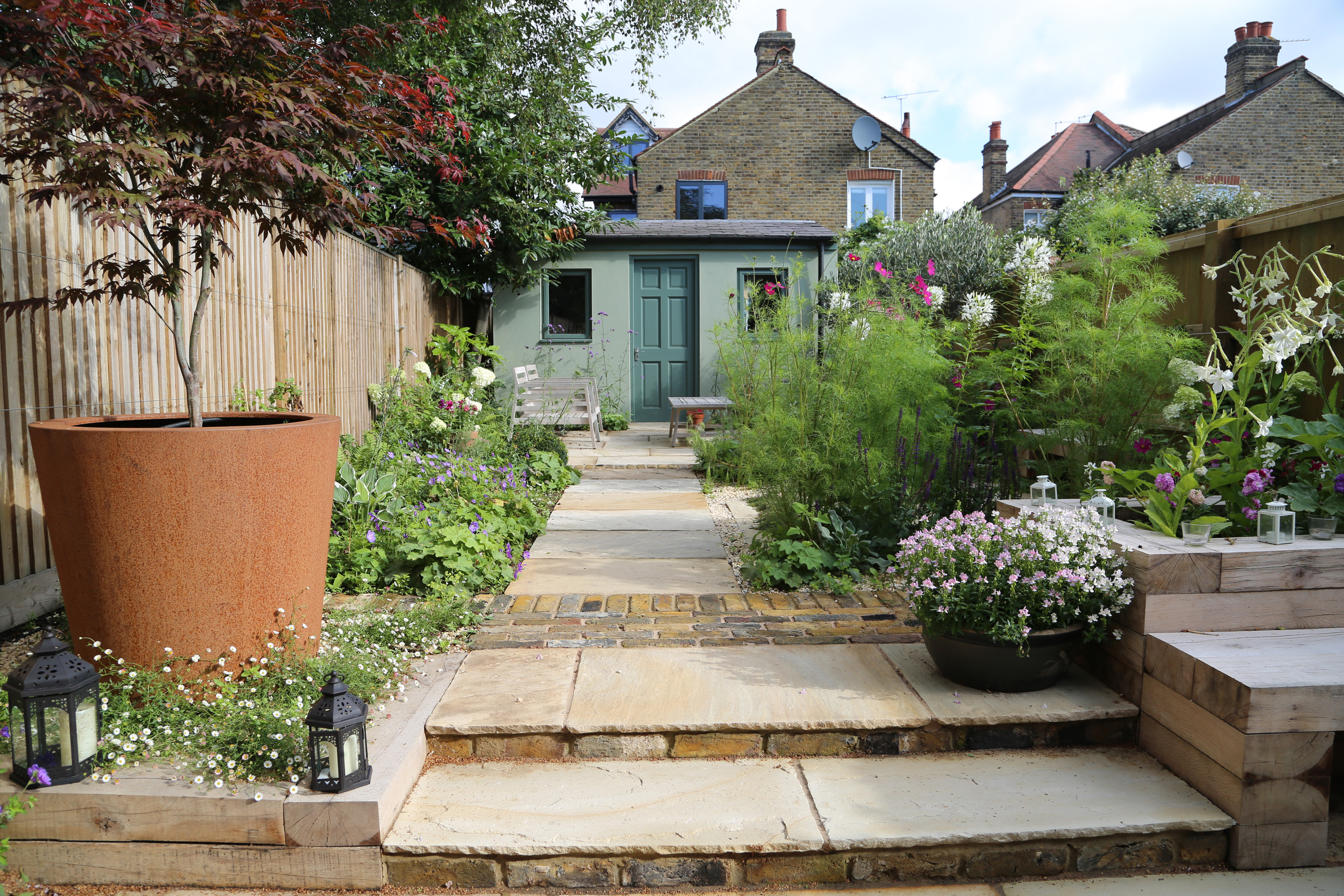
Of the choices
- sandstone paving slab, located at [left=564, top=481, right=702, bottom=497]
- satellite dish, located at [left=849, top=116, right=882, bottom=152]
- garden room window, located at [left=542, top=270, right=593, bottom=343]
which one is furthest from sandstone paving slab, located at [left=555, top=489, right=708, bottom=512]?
satellite dish, located at [left=849, top=116, right=882, bottom=152]

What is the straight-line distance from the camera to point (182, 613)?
2.25 meters

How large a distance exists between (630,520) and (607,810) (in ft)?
10.8

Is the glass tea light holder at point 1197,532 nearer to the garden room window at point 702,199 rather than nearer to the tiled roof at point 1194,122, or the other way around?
the garden room window at point 702,199

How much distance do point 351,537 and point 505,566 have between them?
0.74 metres

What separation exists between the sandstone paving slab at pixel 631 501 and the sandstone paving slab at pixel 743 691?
2803 mm

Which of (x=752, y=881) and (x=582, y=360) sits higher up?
(x=582, y=360)

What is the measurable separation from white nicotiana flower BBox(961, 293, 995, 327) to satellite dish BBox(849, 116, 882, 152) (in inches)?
573

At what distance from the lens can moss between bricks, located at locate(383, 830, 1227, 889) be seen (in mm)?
1942

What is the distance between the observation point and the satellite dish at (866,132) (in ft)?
58.2

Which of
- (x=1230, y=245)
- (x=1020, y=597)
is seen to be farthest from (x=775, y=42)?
(x=1020, y=597)

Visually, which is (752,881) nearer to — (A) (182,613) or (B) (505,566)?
(A) (182,613)

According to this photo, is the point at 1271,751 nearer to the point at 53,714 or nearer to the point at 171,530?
the point at 171,530

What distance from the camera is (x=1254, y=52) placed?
19500 mm

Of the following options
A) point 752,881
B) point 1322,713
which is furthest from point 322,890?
point 1322,713
